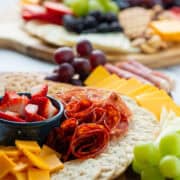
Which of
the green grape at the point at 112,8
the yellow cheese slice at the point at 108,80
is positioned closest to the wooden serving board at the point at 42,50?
the green grape at the point at 112,8

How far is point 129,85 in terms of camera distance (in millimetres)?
2047

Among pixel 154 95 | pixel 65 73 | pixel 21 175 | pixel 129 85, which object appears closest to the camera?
pixel 21 175

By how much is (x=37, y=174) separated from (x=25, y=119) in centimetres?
17

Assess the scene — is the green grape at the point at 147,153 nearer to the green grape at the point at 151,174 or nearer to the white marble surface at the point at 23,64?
the green grape at the point at 151,174

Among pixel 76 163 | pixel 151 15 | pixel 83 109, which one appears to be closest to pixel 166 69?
pixel 151 15

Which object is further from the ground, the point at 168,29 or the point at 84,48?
the point at 84,48

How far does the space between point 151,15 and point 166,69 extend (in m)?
0.50

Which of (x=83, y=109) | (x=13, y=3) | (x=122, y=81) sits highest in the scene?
(x=83, y=109)

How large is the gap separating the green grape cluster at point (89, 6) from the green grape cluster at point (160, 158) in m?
1.58

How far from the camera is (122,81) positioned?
208 centimetres

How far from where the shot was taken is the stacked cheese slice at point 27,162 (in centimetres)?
140

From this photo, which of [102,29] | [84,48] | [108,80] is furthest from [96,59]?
[102,29]

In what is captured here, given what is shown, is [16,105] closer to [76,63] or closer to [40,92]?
[40,92]

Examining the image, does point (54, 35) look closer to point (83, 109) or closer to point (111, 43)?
point (111, 43)
